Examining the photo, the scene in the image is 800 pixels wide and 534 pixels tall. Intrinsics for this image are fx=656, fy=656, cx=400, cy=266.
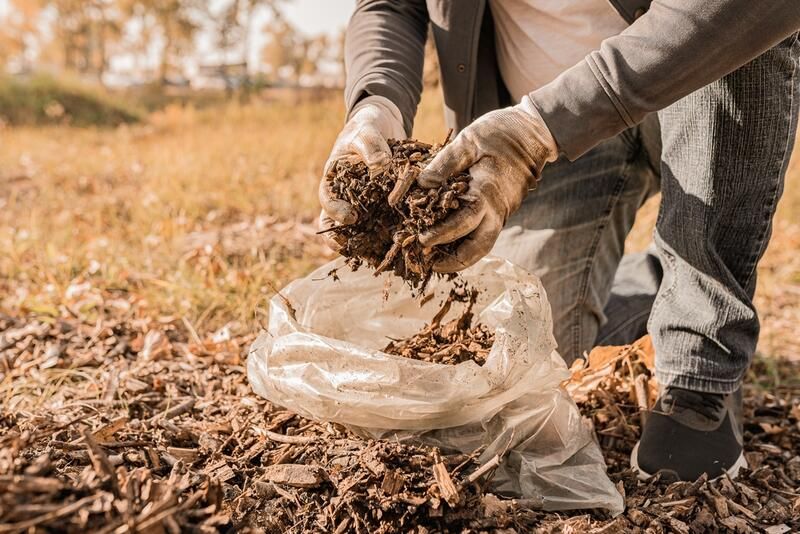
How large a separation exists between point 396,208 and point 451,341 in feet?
1.29

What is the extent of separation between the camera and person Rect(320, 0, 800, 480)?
1403 millimetres

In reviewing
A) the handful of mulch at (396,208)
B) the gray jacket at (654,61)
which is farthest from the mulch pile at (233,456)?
the gray jacket at (654,61)

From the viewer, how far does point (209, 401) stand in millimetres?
1811

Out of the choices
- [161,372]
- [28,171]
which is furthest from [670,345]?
[28,171]

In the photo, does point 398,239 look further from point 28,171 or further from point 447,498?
point 28,171

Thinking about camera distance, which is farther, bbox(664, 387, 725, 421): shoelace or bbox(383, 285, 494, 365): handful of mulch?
bbox(664, 387, 725, 421): shoelace

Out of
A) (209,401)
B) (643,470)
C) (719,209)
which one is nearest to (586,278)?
(719,209)

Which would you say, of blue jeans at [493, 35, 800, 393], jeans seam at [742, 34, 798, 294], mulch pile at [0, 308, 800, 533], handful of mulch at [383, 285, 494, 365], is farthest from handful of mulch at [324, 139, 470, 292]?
jeans seam at [742, 34, 798, 294]

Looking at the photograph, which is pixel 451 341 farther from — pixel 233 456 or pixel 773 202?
pixel 773 202

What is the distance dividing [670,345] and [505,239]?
2.40 feet

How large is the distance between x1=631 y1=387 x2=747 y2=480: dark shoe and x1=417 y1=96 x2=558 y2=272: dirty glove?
68 centimetres

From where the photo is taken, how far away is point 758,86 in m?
1.57

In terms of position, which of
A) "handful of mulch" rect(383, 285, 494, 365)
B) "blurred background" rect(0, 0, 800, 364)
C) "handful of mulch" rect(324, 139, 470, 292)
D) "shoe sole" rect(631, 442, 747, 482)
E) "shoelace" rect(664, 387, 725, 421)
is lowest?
"blurred background" rect(0, 0, 800, 364)

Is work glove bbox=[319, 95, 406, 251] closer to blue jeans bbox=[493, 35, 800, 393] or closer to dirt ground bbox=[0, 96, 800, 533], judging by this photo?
dirt ground bbox=[0, 96, 800, 533]
